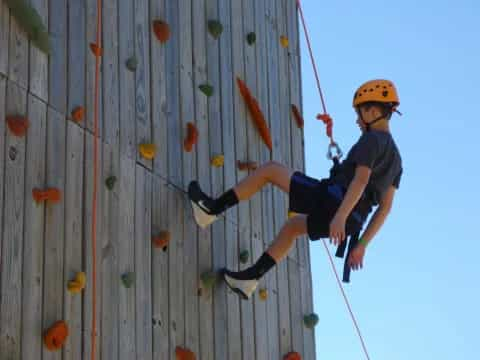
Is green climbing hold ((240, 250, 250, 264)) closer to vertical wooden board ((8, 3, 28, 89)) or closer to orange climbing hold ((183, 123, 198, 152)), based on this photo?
orange climbing hold ((183, 123, 198, 152))

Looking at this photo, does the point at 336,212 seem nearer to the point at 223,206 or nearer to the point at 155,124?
the point at 223,206

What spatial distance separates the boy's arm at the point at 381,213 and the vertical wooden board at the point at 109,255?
146 cm

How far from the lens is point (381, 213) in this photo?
6.85m

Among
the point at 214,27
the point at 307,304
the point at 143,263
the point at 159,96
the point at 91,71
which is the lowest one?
the point at 143,263

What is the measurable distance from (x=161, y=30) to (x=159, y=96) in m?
0.36

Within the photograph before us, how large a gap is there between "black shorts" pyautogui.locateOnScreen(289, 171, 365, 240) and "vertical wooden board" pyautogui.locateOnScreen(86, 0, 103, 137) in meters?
1.13

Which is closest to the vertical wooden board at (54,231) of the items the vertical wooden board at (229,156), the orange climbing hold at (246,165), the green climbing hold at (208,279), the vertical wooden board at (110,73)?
the vertical wooden board at (110,73)

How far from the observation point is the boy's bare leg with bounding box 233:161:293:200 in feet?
21.8

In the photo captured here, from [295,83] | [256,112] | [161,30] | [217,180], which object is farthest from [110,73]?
[295,83]

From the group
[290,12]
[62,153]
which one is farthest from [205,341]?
[290,12]

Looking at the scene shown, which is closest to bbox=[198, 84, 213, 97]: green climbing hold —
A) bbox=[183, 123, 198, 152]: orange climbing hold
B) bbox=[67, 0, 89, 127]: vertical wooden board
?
bbox=[183, 123, 198, 152]: orange climbing hold

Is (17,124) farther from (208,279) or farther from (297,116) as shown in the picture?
(297,116)

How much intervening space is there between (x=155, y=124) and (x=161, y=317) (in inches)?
39.7

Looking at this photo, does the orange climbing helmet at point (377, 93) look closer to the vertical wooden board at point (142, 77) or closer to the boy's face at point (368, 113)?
the boy's face at point (368, 113)
